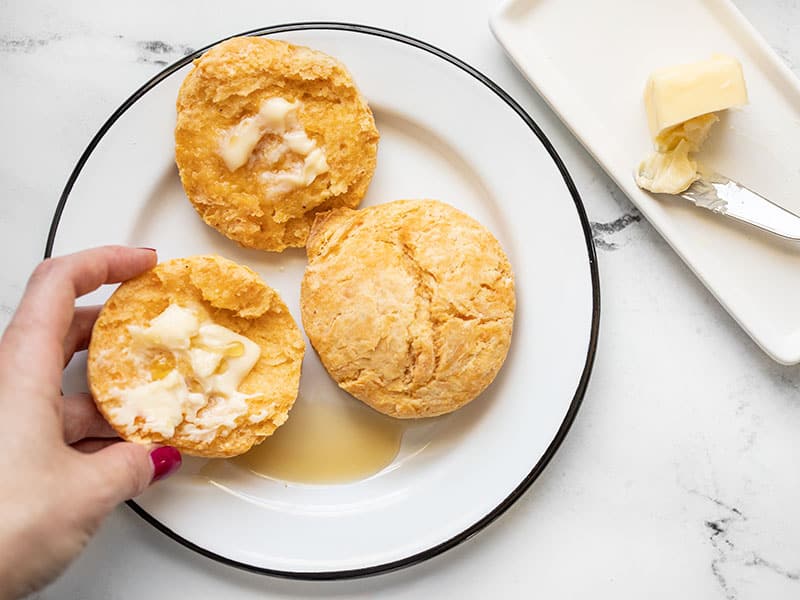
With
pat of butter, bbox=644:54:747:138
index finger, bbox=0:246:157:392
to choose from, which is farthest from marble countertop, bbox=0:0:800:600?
index finger, bbox=0:246:157:392

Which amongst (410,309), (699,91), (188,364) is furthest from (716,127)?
(188,364)

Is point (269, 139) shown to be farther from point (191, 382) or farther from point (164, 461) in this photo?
point (164, 461)

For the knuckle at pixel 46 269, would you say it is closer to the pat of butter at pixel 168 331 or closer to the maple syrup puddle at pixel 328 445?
the pat of butter at pixel 168 331

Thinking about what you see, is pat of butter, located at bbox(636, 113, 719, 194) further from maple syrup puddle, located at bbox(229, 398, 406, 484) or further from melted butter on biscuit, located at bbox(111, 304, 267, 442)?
melted butter on biscuit, located at bbox(111, 304, 267, 442)

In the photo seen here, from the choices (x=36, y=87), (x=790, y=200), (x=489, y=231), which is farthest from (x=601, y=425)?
(x=36, y=87)

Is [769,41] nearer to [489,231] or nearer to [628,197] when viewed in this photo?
[628,197]

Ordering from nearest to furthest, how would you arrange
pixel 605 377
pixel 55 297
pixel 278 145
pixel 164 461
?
pixel 55 297 → pixel 164 461 → pixel 278 145 → pixel 605 377
